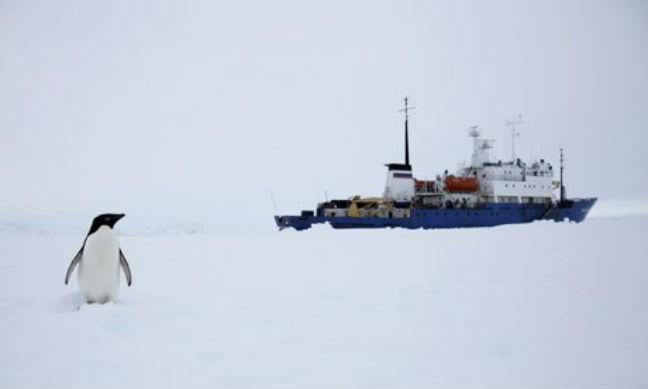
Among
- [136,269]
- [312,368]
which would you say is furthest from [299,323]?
[136,269]

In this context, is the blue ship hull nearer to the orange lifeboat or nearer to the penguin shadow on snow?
the orange lifeboat

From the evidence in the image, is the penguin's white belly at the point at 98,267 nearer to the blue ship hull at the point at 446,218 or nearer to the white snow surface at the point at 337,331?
the white snow surface at the point at 337,331

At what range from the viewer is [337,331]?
4.43 meters

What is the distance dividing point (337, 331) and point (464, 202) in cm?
3104

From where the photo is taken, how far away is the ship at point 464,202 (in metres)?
30.7

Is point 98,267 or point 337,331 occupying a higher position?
point 98,267

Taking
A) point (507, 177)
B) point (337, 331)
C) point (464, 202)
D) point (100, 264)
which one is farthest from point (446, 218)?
point (100, 264)

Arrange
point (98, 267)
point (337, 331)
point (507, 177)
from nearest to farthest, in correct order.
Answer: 1. point (337, 331)
2. point (98, 267)
3. point (507, 177)

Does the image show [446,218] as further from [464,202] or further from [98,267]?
[98,267]

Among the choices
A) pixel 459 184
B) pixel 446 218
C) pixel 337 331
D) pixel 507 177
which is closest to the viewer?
pixel 337 331

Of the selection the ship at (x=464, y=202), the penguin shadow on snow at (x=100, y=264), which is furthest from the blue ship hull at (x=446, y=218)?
the penguin shadow on snow at (x=100, y=264)

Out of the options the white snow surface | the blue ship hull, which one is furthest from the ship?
the white snow surface

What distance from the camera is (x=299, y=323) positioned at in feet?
15.5

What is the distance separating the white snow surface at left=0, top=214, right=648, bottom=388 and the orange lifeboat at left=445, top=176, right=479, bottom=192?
2666 cm
